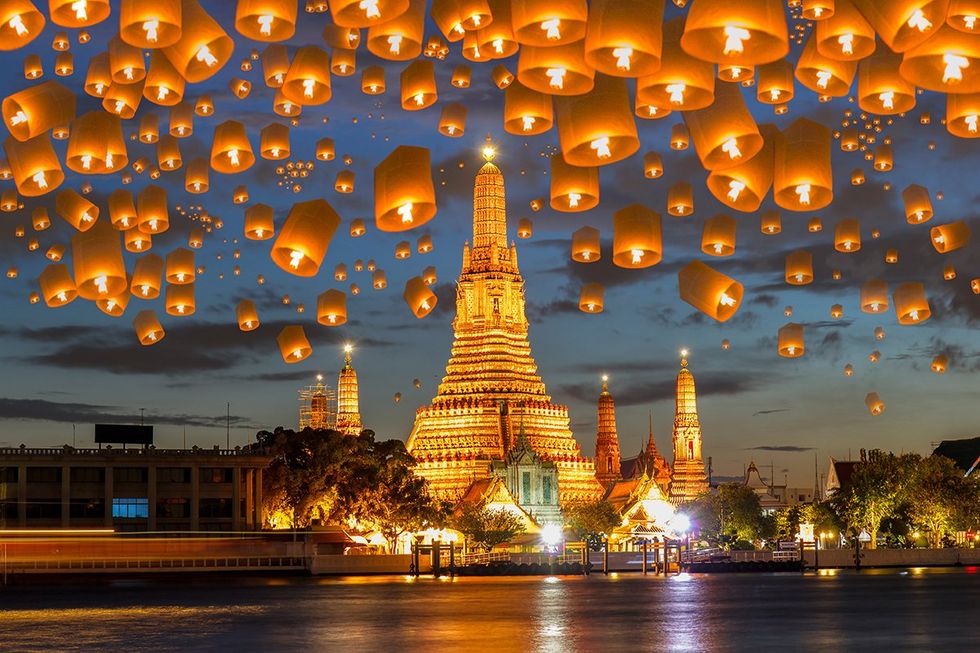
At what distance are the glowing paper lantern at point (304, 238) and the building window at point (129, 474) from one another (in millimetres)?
95367

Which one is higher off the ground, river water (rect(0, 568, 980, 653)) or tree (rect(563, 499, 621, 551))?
tree (rect(563, 499, 621, 551))

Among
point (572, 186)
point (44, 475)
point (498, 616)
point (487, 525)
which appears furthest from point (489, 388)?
point (572, 186)

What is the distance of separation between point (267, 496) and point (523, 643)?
2609 inches

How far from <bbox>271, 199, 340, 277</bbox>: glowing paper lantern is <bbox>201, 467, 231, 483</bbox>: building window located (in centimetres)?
9538

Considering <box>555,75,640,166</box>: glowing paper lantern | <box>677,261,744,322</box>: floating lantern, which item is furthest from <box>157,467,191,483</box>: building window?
<box>555,75,640,166</box>: glowing paper lantern

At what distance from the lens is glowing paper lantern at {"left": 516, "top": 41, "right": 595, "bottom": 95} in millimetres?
13180

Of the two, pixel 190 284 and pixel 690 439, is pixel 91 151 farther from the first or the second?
pixel 690 439

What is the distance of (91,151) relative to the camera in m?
17.9

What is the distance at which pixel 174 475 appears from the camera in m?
110

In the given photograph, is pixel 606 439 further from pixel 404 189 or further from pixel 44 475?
pixel 404 189

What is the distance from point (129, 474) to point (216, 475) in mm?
6304

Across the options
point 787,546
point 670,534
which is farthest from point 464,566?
point 670,534

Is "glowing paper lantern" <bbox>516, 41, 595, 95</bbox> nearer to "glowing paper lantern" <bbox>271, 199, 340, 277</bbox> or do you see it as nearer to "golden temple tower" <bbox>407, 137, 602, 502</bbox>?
"glowing paper lantern" <bbox>271, 199, 340, 277</bbox>

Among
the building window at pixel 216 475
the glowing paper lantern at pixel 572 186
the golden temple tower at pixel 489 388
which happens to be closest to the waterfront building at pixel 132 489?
the building window at pixel 216 475
